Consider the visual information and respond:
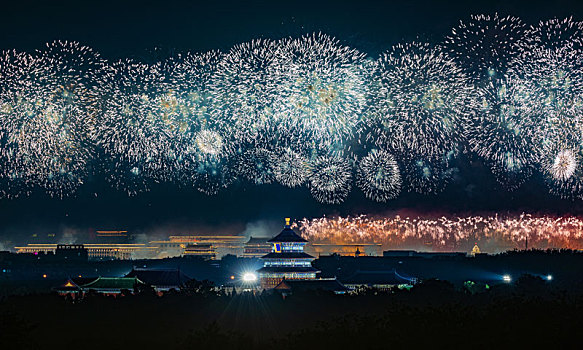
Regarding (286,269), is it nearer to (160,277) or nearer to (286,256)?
(286,256)

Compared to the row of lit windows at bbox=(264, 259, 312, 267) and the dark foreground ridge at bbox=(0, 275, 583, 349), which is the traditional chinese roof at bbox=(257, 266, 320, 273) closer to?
the row of lit windows at bbox=(264, 259, 312, 267)

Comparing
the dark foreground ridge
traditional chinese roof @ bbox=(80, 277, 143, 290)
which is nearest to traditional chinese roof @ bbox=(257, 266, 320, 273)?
the dark foreground ridge

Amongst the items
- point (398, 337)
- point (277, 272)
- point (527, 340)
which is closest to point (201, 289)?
point (277, 272)

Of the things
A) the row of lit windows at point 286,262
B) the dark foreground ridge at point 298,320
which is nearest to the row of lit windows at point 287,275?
the row of lit windows at point 286,262

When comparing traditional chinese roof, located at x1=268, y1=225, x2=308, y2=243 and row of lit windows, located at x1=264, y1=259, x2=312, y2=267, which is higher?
traditional chinese roof, located at x1=268, y1=225, x2=308, y2=243

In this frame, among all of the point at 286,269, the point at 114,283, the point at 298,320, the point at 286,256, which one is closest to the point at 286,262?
the point at 286,256

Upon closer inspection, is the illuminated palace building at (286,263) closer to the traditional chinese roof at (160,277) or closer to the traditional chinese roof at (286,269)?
the traditional chinese roof at (286,269)
